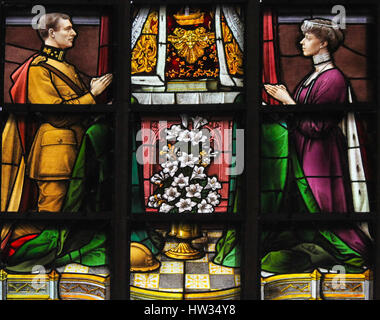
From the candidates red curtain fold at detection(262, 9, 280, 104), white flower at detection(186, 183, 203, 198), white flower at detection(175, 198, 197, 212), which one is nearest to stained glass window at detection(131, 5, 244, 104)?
red curtain fold at detection(262, 9, 280, 104)

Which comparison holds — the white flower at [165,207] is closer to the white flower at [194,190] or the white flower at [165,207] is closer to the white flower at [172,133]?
the white flower at [194,190]

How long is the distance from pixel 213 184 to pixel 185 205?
0.32 meters

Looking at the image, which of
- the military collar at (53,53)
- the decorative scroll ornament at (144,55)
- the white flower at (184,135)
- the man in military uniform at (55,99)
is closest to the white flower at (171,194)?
the white flower at (184,135)

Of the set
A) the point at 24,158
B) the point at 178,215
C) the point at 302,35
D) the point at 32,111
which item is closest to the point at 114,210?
the point at 178,215

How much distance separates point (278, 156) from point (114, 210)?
155 centimetres

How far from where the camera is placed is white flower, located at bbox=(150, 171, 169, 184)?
3219mm

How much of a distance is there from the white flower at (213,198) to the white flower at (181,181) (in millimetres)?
232

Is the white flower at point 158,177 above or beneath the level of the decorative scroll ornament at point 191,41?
beneath

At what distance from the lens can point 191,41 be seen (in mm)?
3293

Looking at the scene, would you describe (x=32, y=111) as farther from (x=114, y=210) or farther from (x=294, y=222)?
(x=294, y=222)

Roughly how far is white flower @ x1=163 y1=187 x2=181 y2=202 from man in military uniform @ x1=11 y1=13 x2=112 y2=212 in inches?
35.2

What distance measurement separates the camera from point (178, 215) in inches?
124

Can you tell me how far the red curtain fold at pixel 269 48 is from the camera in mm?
3238

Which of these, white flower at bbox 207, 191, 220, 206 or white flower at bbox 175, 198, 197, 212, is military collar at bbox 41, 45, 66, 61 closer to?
white flower at bbox 175, 198, 197, 212
